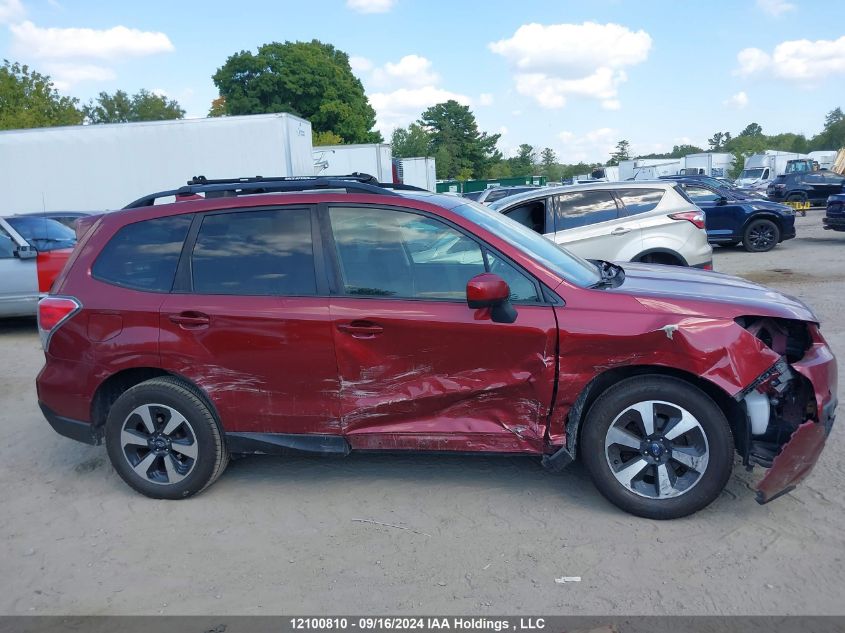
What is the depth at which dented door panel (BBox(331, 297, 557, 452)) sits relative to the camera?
12.5ft

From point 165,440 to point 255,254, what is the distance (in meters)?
1.25

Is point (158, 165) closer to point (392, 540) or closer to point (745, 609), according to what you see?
point (392, 540)

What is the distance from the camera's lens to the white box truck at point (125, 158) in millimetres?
17125

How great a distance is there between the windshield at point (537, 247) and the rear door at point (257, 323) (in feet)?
3.30

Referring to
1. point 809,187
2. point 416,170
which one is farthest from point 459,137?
point 809,187

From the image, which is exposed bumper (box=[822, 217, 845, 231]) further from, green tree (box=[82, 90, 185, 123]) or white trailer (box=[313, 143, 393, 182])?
green tree (box=[82, 90, 185, 123])

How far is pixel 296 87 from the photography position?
196 ft

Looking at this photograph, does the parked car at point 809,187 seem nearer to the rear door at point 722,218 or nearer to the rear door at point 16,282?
the rear door at point 722,218

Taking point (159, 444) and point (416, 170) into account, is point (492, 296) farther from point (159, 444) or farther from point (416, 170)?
point (416, 170)

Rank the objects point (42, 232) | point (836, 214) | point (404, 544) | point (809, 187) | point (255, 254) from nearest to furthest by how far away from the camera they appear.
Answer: point (404, 544)
point (255, 254)
point (42, 232)
point (836, 214)
point (809, 187)

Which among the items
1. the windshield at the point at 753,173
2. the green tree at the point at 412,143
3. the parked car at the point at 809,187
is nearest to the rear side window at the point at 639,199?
the parked car at the point at 809,187

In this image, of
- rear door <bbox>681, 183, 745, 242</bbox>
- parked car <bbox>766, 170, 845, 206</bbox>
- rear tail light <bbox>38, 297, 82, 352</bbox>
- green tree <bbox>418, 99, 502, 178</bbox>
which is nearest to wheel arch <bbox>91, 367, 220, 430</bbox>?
rear tail light <bbox>38, 297, 82, 352</bbox>

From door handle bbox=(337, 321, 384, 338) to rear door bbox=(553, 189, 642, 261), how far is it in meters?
5.35

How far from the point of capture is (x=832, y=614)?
2965 millimetres
